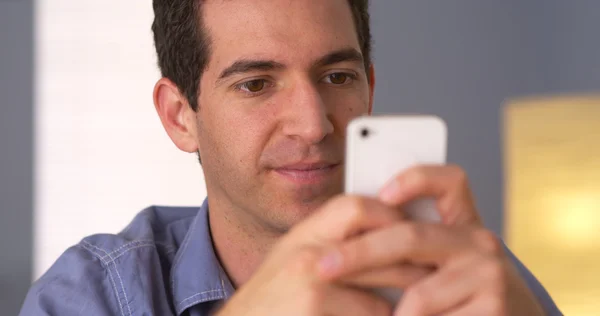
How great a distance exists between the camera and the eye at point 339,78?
1.04 m

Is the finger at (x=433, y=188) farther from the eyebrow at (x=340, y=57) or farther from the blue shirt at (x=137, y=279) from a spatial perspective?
the blue shirt at (x=137, y=279)

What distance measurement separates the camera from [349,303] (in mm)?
591

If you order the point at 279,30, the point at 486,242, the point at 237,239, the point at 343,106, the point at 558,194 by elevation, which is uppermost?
the point at 279,30

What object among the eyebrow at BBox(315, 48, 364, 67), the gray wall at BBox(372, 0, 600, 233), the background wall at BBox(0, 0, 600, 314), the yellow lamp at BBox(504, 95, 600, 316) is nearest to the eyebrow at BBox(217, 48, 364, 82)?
the eyebrow at BBox(315, 48, 364, 67)

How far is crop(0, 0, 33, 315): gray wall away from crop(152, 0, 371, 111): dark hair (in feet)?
4.12

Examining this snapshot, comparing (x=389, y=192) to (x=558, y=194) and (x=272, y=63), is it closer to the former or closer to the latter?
(x=272, y=63)

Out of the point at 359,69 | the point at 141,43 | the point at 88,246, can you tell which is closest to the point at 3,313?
the point at 141,43

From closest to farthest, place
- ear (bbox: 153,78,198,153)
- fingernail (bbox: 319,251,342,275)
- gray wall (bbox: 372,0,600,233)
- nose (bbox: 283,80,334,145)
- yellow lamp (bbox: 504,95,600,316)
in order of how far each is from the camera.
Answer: fingernail (bbox: 319,251,342,275), nose (bbox: 283,80,334,145), ear (bbox: 153,78,198,153), yellow lamp (bbox: 504,95,600,316), gray wall (bbox: 372,0,600,233)

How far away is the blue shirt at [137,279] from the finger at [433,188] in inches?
24.4

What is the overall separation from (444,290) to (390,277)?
0.04 metres

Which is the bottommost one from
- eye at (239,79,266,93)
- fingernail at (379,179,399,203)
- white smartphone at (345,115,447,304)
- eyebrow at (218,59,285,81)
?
fingernail at (379,179,399,203)

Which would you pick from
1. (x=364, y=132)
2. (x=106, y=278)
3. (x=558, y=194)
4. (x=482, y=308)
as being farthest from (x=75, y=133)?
(x=482, y=308)

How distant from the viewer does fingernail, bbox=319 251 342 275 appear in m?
0.56

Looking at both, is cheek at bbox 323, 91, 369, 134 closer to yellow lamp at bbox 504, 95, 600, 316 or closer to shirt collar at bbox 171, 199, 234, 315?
shirt collar at bbox 171, 199, 234, 315
